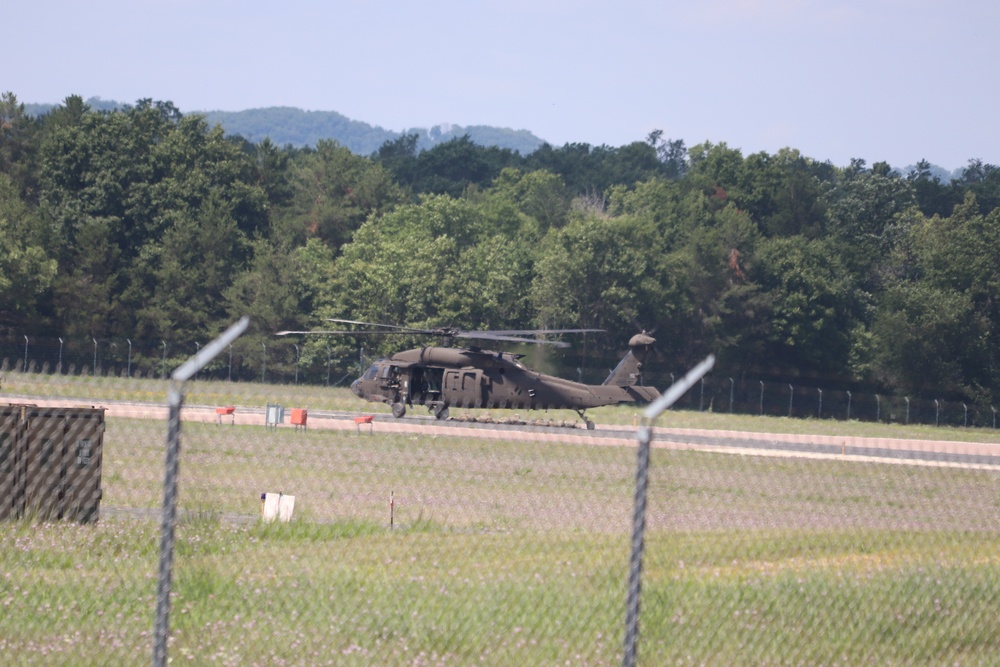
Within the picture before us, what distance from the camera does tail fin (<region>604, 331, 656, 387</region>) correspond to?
3525 cm

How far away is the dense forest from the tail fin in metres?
20.0

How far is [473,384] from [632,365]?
565cm

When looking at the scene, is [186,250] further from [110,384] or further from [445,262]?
[110,384]

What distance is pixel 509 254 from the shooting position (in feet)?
212

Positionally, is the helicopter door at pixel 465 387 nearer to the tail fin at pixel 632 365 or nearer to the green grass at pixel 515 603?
the tail fin at pixel 632 365

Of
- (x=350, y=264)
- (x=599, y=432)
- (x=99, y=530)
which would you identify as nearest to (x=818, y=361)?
(x=350, y=264)

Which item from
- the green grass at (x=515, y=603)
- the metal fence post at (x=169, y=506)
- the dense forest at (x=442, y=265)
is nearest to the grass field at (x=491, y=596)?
the green grass at (x=515, y=603)

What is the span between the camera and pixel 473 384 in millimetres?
32344

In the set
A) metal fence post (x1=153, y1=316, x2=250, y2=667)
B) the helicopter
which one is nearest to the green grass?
metal fence post (x1=153, y1=316, x2=250, y2=667)

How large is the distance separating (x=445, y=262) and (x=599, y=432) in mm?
26312

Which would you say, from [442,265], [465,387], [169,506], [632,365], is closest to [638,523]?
[169,506]

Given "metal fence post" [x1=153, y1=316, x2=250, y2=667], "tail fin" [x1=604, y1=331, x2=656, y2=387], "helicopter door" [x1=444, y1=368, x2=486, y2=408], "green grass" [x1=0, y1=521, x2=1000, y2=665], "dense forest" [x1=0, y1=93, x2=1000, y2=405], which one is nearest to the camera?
"metal fence post" [x1=153, y1=316, x2=250, y2=667]

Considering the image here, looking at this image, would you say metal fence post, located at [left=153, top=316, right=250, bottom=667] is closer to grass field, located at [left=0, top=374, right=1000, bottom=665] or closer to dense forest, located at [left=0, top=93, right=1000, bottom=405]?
grass field, located at [left=0, top=374, right=1000, bottom=665]

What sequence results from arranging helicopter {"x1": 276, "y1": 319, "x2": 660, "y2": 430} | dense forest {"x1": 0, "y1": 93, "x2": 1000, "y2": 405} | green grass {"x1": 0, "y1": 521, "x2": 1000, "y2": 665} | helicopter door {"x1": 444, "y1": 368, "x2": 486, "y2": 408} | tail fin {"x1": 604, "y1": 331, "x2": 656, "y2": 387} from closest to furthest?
green grass {"x1": 0, "y1": 521, "x2": 1000, "y2": 665} → helicopter door {"x1": 444, "y1": 368, "x2": 486, "y2": 408} → helicopter {"x1": 276, "y1": 319, "x2": 660, "y2": 430} → tail fin {"x1": 604, "y1": 331, "x2": 656, "y2": 387} → dense forest {"x1": 0, "y1": 93, "x2": 1000, "y2": 405}
